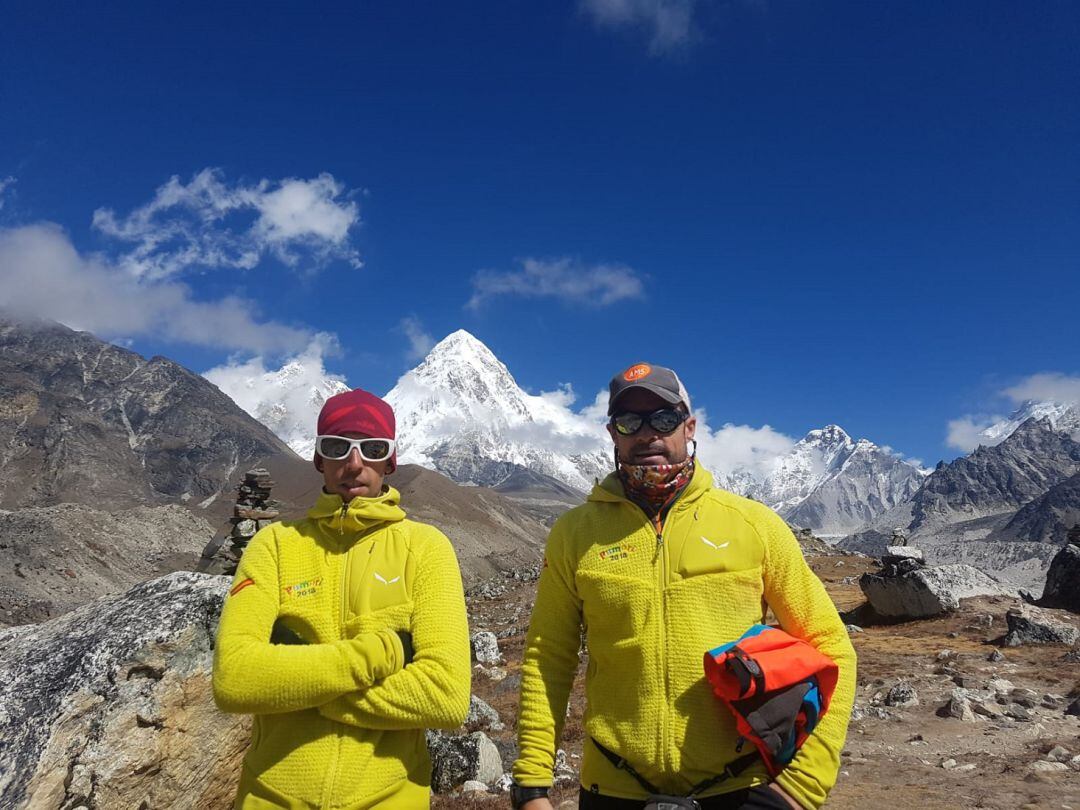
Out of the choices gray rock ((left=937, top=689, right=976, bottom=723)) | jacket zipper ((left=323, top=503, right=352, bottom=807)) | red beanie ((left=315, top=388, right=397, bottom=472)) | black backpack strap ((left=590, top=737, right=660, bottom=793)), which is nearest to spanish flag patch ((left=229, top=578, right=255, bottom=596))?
jacket zipper ((left=323, top=503, right=352, bottom=807))

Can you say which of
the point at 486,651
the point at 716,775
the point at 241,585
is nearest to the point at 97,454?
the point at 486,651

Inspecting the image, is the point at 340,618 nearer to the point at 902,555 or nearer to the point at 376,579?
the point at 376,579

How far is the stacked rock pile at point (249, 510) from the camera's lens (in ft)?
61.1

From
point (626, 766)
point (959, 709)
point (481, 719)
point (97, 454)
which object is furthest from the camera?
point (97, 454)

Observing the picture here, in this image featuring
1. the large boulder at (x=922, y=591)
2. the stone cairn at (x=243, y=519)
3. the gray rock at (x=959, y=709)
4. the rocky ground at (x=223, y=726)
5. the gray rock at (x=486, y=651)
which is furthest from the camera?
the gray rock at (x=486, y=651)

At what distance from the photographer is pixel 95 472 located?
123 m

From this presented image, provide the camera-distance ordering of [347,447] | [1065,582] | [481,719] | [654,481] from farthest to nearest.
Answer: [1065,582] → [481,719] → [347,447] → [654,481]

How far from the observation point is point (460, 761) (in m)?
9.55

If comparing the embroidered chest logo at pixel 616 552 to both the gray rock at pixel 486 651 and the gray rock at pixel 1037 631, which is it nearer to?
the gray rock at pixel 1037 631

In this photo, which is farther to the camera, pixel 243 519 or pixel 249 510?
pixel 243 519

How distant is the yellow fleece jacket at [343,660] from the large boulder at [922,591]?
73.1ft

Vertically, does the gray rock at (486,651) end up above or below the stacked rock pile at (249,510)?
below

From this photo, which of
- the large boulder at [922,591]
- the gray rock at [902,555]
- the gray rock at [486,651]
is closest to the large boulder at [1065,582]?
the large boulder at [922,591]

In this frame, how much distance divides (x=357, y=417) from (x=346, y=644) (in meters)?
1.19
